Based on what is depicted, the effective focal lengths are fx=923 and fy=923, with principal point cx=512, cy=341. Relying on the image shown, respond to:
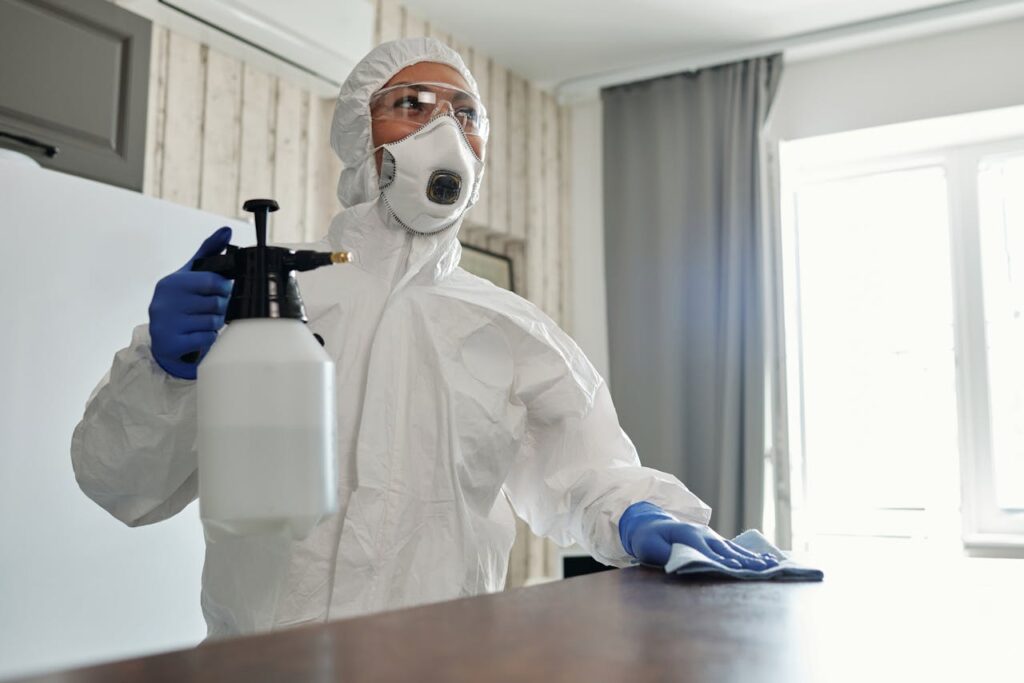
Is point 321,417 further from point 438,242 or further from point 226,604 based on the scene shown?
point 438,242

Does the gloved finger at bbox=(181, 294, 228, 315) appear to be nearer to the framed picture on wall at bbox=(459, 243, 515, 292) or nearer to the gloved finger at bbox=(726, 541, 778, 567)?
the gloved finger at bbox=(726, 541, 778, 567)

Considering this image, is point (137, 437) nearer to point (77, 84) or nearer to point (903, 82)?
point (77, 84)

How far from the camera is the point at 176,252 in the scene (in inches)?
62.4

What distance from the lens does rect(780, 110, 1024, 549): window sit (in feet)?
10.7

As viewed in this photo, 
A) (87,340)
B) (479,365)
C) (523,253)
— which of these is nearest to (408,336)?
(479,365)

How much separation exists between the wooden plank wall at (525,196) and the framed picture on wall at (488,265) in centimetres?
5

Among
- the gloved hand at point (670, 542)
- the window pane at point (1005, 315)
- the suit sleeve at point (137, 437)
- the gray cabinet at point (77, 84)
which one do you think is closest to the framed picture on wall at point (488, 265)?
the gray cabinet at point (77, 84)

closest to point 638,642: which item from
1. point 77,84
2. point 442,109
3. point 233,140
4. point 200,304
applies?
point 200,304

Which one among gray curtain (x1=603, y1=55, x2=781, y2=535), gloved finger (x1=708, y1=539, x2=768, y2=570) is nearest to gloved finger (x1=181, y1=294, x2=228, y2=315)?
gloved finger (x1=708, y1=539, x2=768, y2=570)

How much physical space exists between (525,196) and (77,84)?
212 centimetres

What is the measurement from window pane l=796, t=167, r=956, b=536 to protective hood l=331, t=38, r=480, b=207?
2559mm

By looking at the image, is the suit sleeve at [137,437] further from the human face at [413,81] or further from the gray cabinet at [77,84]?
the gray cabinet at [77,84]

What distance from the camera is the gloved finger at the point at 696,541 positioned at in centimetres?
78

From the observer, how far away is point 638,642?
0.48 m
